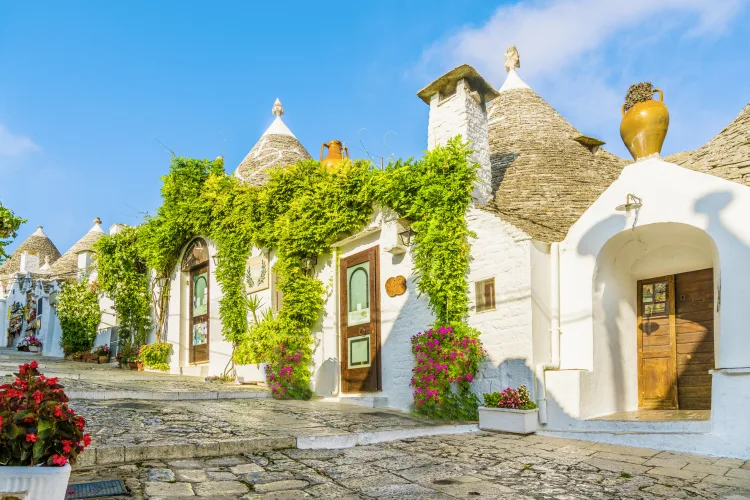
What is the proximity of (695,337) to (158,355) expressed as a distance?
1186 centimetres

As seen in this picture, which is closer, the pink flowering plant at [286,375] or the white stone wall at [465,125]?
the white stone wall at [465,125]

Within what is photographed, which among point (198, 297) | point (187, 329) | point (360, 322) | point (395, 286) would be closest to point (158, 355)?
point (187, 329)

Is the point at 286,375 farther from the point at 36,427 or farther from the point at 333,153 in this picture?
the point at 36,427

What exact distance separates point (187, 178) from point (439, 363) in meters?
9.27

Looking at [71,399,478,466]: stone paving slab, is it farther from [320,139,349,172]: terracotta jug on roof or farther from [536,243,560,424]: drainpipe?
[320,139,349,172]: terracotta jug on roof

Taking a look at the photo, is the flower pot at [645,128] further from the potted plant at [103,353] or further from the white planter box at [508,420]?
the potted plant at [103,353]

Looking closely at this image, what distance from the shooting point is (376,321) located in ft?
34.3

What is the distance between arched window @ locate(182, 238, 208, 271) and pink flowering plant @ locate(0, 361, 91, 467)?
11509mm

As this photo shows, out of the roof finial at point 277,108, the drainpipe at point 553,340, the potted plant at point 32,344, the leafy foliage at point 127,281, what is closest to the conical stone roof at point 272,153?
the roof finial at point 277,108

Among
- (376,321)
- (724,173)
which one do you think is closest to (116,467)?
(376,321)

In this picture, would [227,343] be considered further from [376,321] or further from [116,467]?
[116,467]

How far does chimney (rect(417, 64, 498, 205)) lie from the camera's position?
32.0 ft

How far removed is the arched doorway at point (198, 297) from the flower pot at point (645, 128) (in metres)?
9.93

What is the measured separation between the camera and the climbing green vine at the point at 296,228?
917 cm
